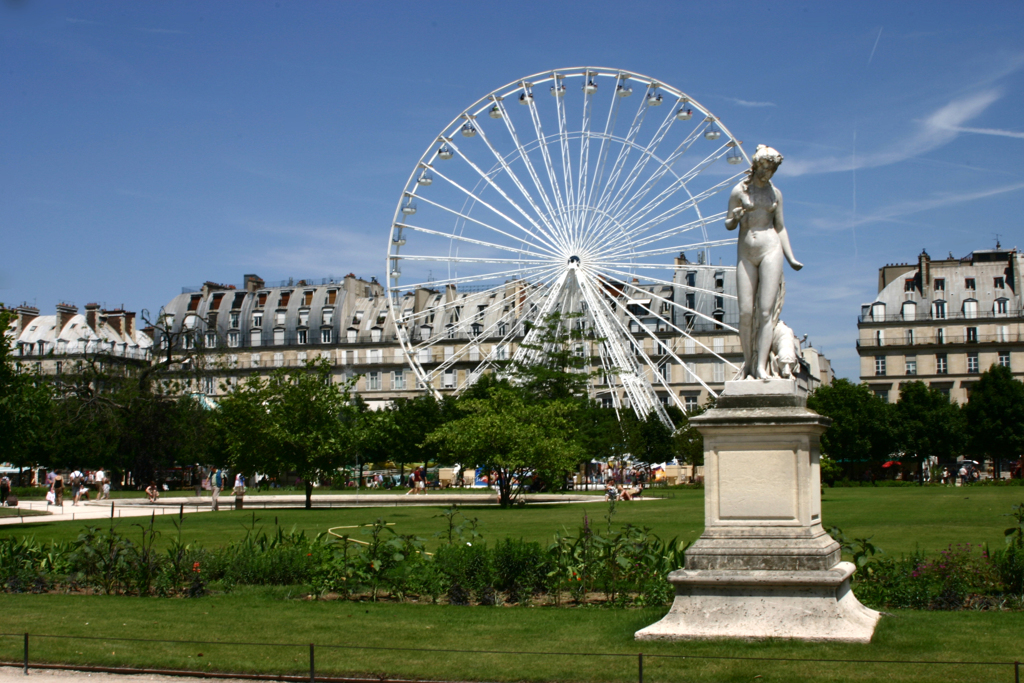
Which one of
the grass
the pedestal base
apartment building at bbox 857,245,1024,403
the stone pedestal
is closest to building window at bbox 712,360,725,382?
apartment building at bbox 857,245,1024,403

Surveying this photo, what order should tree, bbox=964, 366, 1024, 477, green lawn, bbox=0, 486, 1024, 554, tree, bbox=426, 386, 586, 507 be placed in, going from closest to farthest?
1. green lawn, bbox=0, 486, 1024, 554
2. tree, bbox=426, 386, 586, 507
3. tree, bbox=964, 366, 1024, 477

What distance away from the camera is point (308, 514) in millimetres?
31625

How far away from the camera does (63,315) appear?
10631 centimetres

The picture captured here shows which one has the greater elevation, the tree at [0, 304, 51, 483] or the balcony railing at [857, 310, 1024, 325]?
the balcony railing at [857, 310, 1024, 325]

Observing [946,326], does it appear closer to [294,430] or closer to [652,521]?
[294,430]

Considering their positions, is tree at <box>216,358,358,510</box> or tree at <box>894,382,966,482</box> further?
tree at <box>894,382,966,482</box>

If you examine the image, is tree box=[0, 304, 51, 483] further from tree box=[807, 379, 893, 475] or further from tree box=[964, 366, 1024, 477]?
tree box=[964, 366, 1024, 477]

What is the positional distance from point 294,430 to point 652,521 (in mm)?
16049

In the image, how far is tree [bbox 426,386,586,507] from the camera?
124 feet

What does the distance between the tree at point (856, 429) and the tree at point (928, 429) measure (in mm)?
845

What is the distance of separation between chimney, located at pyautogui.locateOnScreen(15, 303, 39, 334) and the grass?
334ft

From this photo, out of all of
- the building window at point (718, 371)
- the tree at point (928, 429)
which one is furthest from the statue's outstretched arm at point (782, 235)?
the building window at point (718, 371)

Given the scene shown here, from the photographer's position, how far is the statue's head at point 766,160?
33.8 ft

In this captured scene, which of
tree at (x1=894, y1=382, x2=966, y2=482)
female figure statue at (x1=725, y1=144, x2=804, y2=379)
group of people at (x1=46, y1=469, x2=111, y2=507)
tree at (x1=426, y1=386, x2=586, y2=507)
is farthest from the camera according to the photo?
tree at (x1=894, y1=382, x2=966, y2=482)
